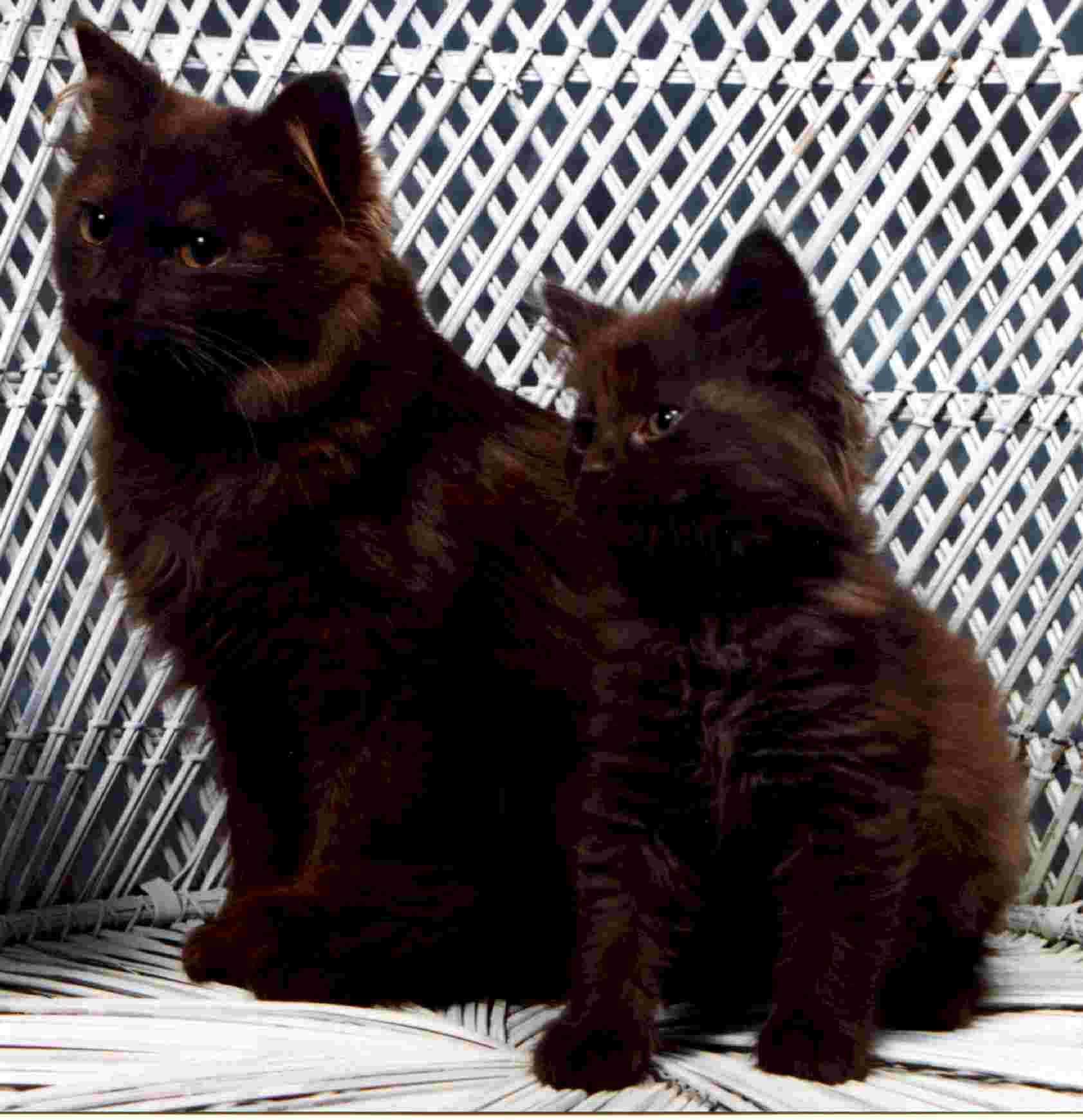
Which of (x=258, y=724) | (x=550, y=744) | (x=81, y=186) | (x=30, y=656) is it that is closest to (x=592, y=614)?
(x=550, y=744)

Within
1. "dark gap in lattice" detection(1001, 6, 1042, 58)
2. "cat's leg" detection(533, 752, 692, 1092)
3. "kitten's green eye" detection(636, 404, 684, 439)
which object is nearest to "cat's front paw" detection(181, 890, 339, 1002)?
"cat's leg" detection(533, 752, 692, 1092)

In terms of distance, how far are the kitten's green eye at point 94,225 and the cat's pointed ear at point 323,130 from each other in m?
0.16

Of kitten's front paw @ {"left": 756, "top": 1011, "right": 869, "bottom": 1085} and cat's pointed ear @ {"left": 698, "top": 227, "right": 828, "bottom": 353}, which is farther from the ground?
cat's pointed ear @ {"left": 698, "top": 227, "right": 828, "bottom": 353}

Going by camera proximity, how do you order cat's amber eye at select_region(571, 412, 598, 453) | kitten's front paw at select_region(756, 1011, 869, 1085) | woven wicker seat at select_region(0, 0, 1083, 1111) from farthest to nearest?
woven wicker seat at select_region(0, 0, 1083, 1111), cat's amber eye at select_region(571, 412, 598, 453), kitten's front paw at select_region(756, 1011, 869, 1085)

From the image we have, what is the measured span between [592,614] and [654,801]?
0.21 m

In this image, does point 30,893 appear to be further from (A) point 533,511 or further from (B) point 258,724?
(A) point 533,511

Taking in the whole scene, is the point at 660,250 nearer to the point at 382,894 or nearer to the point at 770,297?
the point at 770,297

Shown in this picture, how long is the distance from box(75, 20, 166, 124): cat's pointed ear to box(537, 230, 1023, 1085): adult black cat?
1.62 ft

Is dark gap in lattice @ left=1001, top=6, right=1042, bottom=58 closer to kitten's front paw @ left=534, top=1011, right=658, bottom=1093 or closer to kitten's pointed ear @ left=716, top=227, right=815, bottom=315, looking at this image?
kitten's pointed ear @ left=716, top=227, right=815, bottom=315

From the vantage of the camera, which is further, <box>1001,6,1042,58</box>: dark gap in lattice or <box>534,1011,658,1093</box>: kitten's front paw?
<box>1001,6,1042,58</box>: dark gap in lattice

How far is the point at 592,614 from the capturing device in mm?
1242

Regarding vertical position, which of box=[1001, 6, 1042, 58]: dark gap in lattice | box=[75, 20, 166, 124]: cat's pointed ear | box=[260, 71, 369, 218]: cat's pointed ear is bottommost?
box=[260, 71, 369, 218]: cat's pointed ear

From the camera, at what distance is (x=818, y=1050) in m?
1.01

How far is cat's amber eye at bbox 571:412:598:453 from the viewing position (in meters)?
1.11
